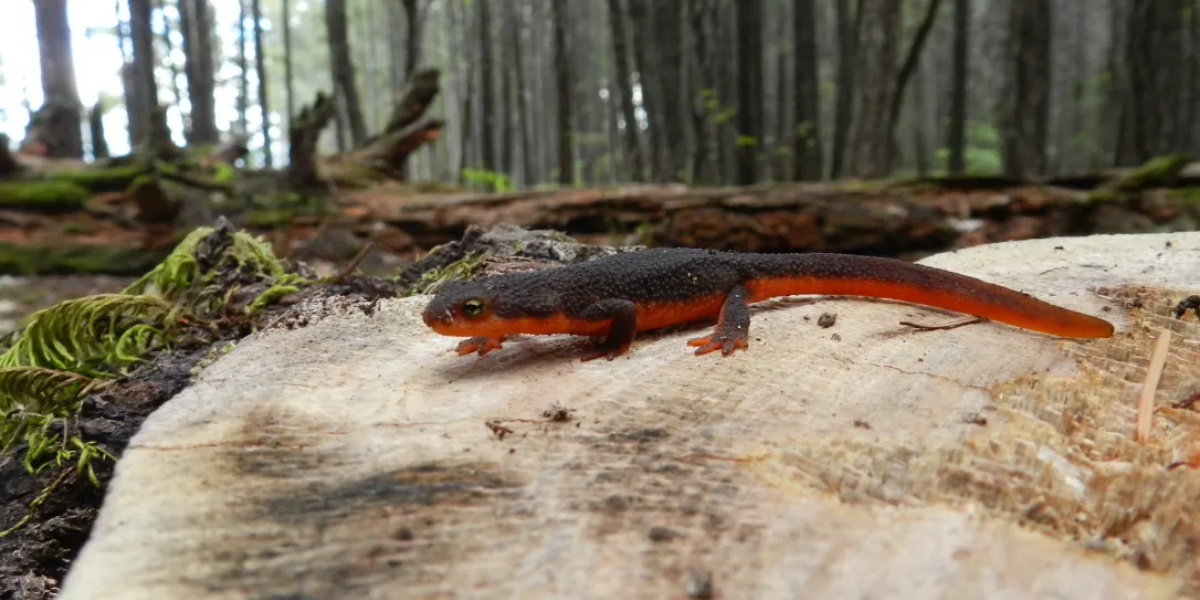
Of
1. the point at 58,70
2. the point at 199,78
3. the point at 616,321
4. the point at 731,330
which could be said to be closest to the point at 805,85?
the point at 731,330

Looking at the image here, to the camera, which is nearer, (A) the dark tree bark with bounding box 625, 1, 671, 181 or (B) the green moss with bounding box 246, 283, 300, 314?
(B) the green moss with bounding box 246, 283, 300, 314

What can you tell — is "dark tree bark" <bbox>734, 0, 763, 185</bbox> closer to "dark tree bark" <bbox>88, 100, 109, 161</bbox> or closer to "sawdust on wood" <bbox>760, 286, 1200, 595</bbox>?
"sawdust on wood" <bbox>760, 286, 1200, 595</bbox>

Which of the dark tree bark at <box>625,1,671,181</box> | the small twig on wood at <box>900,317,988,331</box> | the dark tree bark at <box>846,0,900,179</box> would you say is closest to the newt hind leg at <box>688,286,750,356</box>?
the small twig on wood at <box>900,317,988,331</box>

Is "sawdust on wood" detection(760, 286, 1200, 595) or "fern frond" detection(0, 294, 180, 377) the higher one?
"fern frond" detection(0, 294, 180, 377)

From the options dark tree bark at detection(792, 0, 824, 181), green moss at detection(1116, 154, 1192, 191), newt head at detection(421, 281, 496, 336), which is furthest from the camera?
dark tree bark at detection(792, 0, 824, 181)

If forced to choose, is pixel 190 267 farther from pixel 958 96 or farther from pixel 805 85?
pixel 958 96

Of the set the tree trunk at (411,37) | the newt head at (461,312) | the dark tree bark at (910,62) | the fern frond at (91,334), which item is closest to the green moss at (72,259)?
the fern frond at (91,334)

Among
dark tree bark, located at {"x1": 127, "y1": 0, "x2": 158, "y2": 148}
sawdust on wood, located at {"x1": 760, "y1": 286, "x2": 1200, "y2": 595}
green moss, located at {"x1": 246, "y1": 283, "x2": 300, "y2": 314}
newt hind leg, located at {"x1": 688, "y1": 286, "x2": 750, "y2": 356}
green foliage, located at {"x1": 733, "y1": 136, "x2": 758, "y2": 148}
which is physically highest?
dark tree bark, located at {"x1": 127, "y1": 0, "x2": 158, "y2": 148}

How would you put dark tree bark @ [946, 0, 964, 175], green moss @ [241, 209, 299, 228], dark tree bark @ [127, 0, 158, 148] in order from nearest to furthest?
green moss @ [241, 209, 299, 228]
dark tree bark @ [946, 0, 964, 175]
dark tree bark @ [127, 0, 158, 148]
